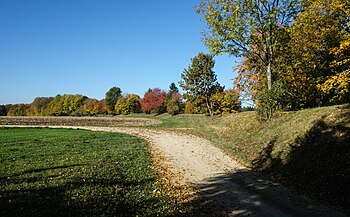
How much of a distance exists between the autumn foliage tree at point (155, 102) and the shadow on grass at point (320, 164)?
8222 centimetres

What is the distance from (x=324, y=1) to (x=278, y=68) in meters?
7.58

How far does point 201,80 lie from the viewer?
54156 mm

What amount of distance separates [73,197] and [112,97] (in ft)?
384

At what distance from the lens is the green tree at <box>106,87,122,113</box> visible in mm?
120688

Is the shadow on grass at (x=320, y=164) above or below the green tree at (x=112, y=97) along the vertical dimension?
below

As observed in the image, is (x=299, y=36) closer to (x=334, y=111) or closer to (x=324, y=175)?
(x=334, y=111)

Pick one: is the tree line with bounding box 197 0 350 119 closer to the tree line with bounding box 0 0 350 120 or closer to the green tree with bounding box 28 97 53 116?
the tree line with bounding box 0 0 350 120

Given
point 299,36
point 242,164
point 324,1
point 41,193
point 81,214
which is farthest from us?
point 299,36

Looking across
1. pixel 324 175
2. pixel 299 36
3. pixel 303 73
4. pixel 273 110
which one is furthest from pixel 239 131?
pixel 324 175

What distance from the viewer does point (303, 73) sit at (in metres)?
22.4

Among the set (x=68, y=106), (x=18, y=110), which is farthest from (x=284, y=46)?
(x=18, y=110)

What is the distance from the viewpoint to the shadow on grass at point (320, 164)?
10.4 metres

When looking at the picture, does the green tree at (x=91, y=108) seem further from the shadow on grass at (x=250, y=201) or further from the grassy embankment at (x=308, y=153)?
the shadow on grass at (x=250, y=201)

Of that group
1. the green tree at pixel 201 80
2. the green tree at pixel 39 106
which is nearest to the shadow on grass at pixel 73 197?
the green tree at pixel 201 80
